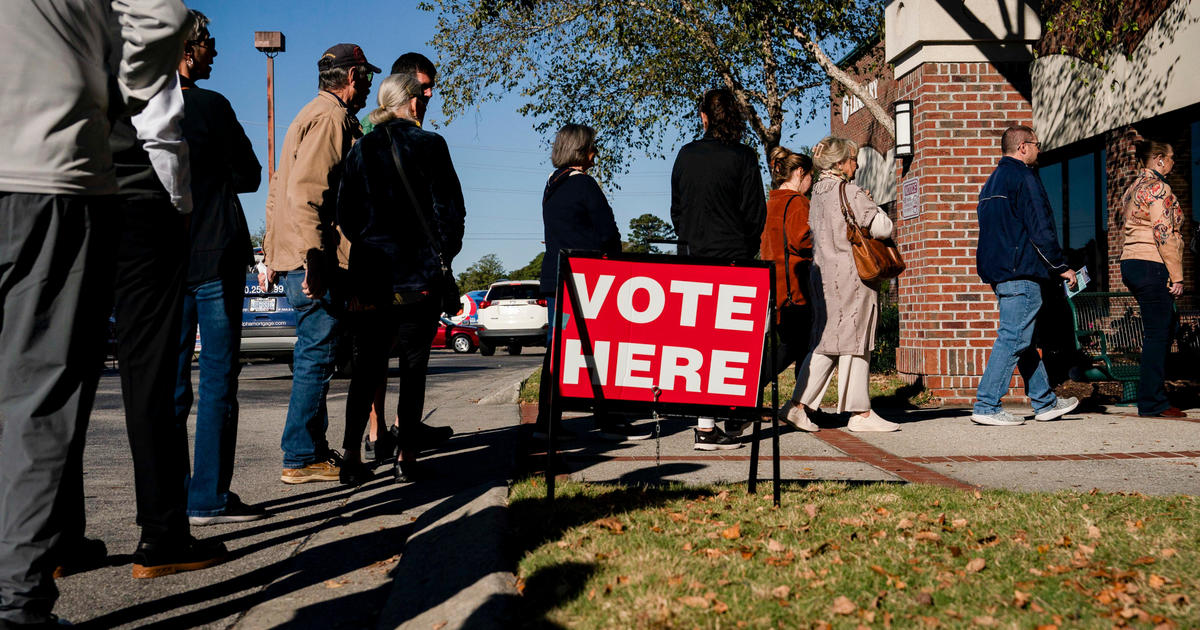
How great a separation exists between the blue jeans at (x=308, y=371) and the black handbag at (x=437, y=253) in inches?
25.2

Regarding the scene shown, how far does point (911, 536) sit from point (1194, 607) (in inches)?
40.2

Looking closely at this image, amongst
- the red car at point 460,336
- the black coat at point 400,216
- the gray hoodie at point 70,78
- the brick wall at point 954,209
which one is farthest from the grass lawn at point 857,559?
the red car at point 460,336

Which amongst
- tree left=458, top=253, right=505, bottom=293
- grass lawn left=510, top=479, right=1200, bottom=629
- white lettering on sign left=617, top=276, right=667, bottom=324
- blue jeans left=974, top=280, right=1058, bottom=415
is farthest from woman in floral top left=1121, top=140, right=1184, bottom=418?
tree left=458, top=253, right=505, bottom=293

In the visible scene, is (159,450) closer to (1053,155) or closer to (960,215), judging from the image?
(960,215)

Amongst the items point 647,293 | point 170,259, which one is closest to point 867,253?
point 647,293

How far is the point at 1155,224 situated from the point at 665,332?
5005 mm

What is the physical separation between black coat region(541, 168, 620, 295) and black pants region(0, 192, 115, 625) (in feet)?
11.9

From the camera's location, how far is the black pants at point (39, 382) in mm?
2543

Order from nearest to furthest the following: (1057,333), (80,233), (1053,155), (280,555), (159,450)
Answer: (80,233) → (159,450) → (280,555) → (1057,333) → (1053,155)

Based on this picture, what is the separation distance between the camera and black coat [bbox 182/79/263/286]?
4.29m

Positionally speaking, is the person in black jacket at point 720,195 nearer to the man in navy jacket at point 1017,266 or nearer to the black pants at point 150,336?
the man in navy jacket at point 1017,266

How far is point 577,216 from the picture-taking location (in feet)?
20.2

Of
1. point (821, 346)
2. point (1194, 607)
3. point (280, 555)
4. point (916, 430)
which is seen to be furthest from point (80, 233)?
point (916, 430)

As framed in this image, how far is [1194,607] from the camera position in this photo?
9.06ft
